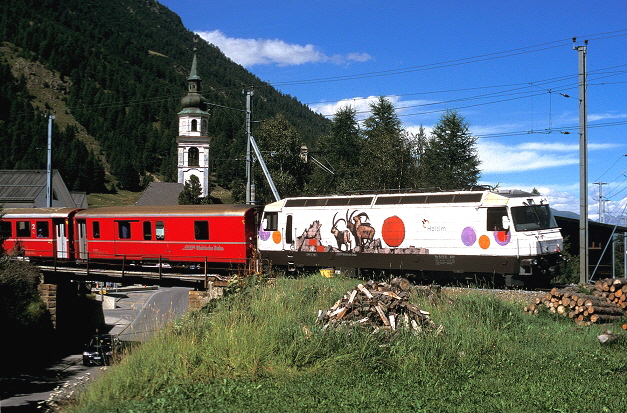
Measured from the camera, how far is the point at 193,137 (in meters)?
90.6

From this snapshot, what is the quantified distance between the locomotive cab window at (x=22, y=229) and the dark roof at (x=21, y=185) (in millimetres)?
29197

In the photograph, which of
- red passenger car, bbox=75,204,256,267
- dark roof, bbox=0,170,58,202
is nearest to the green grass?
red passenger car, bbox=75,204,256,267

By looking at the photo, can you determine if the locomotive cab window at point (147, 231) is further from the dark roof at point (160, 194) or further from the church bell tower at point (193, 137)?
the dark roof at point (160, 194)

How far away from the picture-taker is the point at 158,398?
30.1 feet

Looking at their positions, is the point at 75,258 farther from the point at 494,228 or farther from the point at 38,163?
the point at 38,163

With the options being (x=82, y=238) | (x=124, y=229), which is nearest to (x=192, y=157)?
(x=82, y=238)

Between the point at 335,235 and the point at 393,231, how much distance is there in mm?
2784

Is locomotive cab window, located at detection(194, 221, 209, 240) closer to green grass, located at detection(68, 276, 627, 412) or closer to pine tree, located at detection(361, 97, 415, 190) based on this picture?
green grass, located at detection(68, 276, 627, 412)

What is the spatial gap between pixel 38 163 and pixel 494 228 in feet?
378

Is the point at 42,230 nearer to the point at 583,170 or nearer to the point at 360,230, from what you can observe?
the point at 360,230

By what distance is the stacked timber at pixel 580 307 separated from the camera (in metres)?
15.6

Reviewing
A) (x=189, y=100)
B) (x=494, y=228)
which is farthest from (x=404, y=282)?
(x=189, y=100)

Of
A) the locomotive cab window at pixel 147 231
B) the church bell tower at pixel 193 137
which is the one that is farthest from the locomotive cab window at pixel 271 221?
the church bell tower at pixel 193 137

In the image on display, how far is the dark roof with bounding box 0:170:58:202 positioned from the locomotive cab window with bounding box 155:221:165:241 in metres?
38.4
